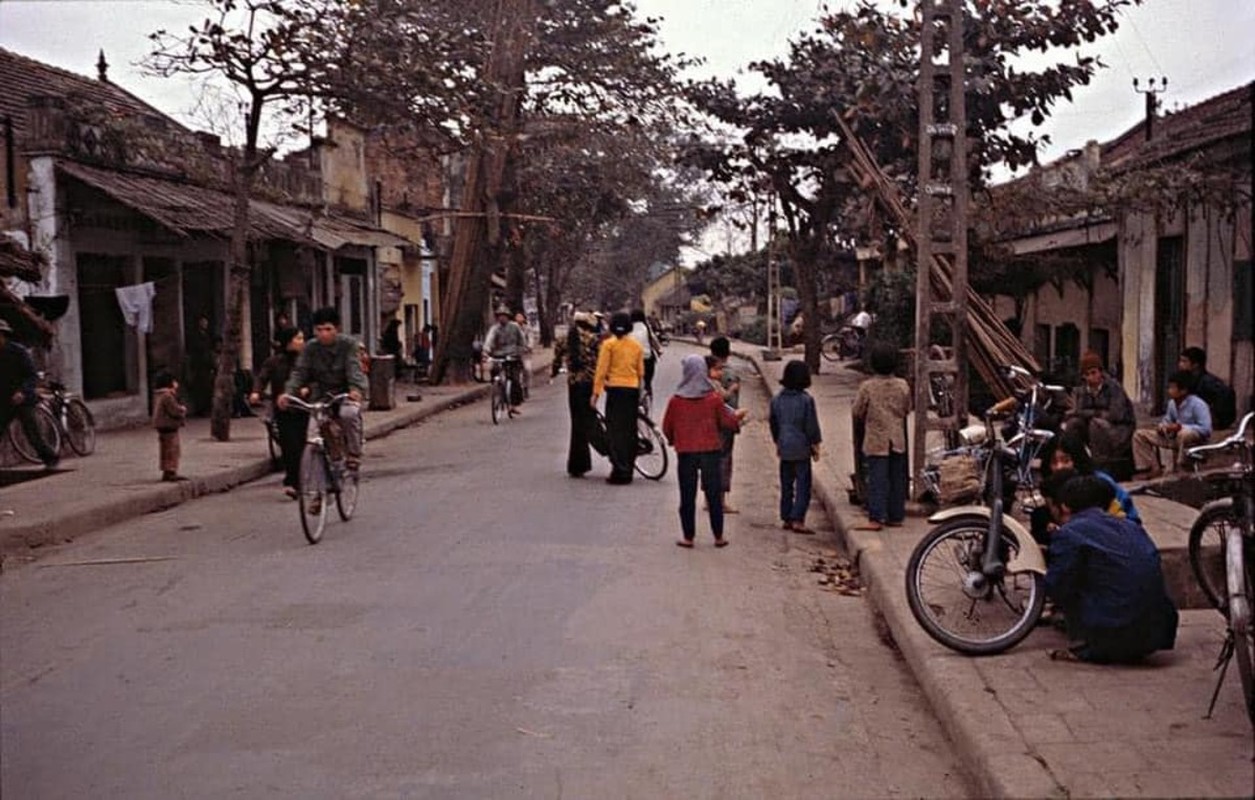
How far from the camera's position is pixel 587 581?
9.53m

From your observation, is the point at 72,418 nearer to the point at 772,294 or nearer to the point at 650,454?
the point at 650,454

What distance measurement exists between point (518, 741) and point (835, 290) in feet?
170

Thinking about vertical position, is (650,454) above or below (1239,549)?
below

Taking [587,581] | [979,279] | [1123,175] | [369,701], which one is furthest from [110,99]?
[369,701]

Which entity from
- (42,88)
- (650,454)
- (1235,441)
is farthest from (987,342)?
(42,88)

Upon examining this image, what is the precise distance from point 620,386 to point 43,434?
22.3ft

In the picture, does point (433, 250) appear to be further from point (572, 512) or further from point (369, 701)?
point (369, 701)

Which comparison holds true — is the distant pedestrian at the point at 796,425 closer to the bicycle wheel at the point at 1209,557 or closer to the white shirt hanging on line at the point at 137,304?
the bicycle wheel at the point at 1209,557

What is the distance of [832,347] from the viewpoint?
1688 inches

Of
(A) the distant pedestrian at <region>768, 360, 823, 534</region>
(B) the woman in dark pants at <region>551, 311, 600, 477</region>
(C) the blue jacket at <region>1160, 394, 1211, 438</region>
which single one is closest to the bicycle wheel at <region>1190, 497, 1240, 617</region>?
(A) the distant pedestrian at <region>768, 360, 823, 534</region>

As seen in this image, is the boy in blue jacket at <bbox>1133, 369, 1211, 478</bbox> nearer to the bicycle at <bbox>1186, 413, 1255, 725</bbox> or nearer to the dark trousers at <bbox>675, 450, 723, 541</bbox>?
the dark trousers at <bbox>675, 450, 723, 541</bbox>

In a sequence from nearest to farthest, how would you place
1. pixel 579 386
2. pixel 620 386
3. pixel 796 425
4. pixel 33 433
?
pixel 796 425 → pixel 620 386 → pixel 579 386 → pixel 33 433

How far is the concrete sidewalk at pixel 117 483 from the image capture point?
1188 cm

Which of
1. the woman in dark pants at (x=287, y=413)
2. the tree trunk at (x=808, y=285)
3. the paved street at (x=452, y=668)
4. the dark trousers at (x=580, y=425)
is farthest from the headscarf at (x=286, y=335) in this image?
the tree trunk at (x=808, y=285)
